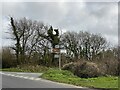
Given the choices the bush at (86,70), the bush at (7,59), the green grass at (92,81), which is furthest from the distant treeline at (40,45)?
the green grass at (92,81)

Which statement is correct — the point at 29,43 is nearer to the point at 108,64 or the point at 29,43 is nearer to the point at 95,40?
the point at 95,40

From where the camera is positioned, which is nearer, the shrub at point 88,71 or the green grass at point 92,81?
the green grass at point 92,81

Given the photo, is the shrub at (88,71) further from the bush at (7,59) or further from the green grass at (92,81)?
the bush at (7,59)

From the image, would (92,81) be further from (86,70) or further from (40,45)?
(40,45)

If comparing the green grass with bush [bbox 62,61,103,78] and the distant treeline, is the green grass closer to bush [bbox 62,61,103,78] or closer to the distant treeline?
bush [bbox 62,61,103,78]

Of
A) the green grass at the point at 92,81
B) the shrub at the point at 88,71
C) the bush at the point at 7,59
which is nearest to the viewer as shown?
the green grass at the point at 92,81

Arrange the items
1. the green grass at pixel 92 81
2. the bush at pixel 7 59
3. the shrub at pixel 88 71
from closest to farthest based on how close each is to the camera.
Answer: the green grass at pixel 92 81 → the shrub at pixel 88 71 → the bush at pixel 7 59

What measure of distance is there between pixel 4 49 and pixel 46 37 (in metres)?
10.7

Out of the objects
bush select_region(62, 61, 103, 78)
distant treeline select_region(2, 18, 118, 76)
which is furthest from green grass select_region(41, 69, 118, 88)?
distant treeline select_region(2, 18, 118, 76)

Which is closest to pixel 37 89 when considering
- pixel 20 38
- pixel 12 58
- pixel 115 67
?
pixel 115 67

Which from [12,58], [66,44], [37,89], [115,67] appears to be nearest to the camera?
[37,89]

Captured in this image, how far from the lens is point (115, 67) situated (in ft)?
102

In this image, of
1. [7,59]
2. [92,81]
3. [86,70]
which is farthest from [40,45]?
[92,81]

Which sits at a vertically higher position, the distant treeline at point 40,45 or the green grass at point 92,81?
the distant treeline at point 40,45
